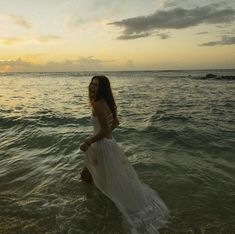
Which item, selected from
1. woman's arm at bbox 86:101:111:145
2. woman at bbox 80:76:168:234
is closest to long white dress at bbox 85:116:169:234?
woman at bbox 80:76:168:234

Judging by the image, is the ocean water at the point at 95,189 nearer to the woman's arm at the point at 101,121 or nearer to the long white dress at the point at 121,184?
the long white dress at the point at 121,184

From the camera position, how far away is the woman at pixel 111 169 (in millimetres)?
5258

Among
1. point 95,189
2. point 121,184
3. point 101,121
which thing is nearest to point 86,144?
point 101,121

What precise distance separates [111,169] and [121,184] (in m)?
0.31

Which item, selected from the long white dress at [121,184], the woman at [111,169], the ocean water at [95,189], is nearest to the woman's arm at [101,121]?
the woman at [111,169]

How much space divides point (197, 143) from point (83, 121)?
5928 mm

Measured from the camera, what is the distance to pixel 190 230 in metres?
4.96

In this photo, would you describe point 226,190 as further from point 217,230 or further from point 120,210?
point 120,210

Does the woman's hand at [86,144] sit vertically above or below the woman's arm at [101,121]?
below

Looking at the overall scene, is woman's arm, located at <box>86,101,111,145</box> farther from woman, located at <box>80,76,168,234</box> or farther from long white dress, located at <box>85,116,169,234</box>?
long white dress, located at <box>85,116,169,234</box>

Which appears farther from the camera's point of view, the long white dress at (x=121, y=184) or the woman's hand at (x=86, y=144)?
the woman's hand at (x=86, y=144)

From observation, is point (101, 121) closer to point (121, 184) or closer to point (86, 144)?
point (86, 144)

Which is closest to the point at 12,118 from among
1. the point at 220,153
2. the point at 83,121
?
the point at 83,121

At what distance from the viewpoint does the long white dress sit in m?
5.22
